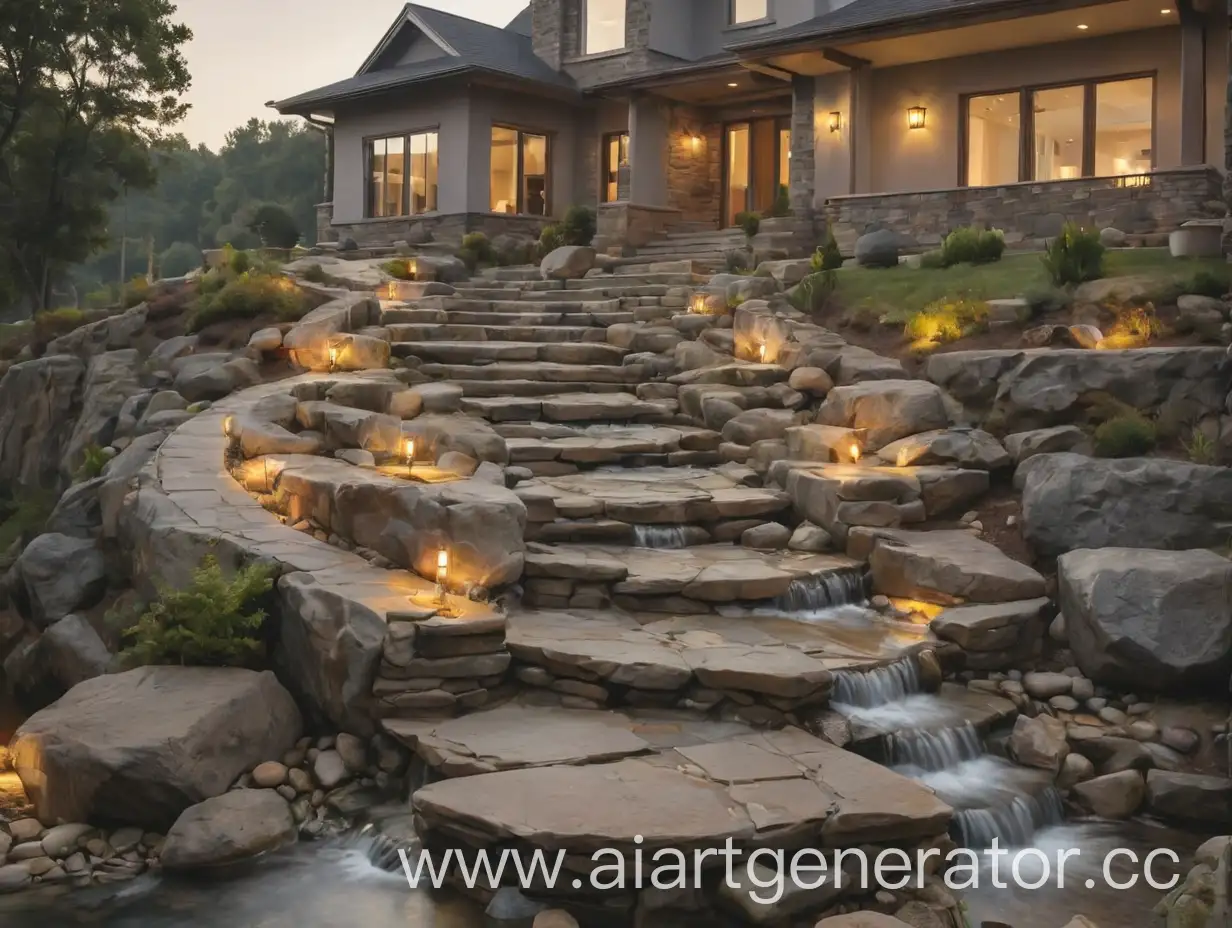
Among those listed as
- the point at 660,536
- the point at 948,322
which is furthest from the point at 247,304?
the point at 948,322

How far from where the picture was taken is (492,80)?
23.5 meters

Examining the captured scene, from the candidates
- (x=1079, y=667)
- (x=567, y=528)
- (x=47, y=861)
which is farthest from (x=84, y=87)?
(x=1079, y=667)

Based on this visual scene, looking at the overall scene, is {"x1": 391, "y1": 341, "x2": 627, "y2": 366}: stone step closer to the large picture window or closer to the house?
the house

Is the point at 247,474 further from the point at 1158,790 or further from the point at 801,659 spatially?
the point at 1158,790

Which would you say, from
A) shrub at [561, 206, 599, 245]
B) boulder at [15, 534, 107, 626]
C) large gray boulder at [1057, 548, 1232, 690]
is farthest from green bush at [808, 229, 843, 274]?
boulder at [15, 534, 107, 626]

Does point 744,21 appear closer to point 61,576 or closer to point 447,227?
point 447,227

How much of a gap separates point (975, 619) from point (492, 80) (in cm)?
1878

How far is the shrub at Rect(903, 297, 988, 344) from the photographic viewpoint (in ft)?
41.1

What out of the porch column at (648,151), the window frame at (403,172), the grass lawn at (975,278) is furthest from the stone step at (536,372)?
the window frame at (403,172)

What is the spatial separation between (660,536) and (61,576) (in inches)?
233

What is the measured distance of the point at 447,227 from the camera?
24.4 meters

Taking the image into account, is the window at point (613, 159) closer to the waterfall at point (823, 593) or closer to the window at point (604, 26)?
the window at point (604, 26)

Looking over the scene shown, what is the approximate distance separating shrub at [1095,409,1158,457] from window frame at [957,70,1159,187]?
807 centimetres

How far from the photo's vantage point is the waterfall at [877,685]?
7.30m
